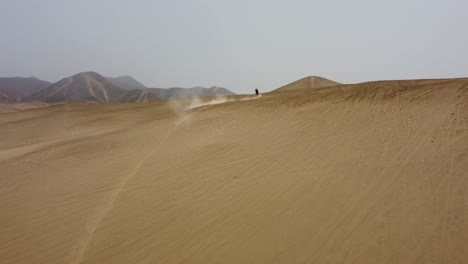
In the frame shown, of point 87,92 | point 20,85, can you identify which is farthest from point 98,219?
point 20,85

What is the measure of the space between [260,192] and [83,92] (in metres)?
120

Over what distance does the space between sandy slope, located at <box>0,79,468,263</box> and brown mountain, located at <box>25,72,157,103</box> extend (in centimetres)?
9277

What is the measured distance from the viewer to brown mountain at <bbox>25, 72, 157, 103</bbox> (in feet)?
346

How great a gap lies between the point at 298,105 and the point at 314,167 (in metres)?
7.65

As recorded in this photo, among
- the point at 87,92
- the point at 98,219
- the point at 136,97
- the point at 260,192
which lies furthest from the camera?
the point at 87,92

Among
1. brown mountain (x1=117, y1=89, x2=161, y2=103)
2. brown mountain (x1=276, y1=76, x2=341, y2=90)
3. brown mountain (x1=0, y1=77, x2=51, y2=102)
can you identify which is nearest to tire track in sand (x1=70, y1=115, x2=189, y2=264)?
brown mountain (x1=276, y1=76, x2=341, y2=90)

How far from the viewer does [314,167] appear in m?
7.82

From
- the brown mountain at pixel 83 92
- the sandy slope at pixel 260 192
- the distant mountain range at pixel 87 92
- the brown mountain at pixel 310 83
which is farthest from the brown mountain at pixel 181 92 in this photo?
the sandy slope at pixel 260 192

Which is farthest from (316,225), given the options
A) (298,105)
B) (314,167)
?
(298,105)

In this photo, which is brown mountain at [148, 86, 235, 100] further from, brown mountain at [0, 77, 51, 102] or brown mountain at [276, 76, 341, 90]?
brown mountain at [276, 76, 341, 90]

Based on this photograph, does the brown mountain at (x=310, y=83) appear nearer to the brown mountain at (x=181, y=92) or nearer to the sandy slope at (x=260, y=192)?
the sandy slope at (x=260, y=192)

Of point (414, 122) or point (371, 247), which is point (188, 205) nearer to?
point (371, 247)

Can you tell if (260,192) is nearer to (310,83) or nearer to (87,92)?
(310,83)

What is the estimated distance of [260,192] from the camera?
6.84 m
